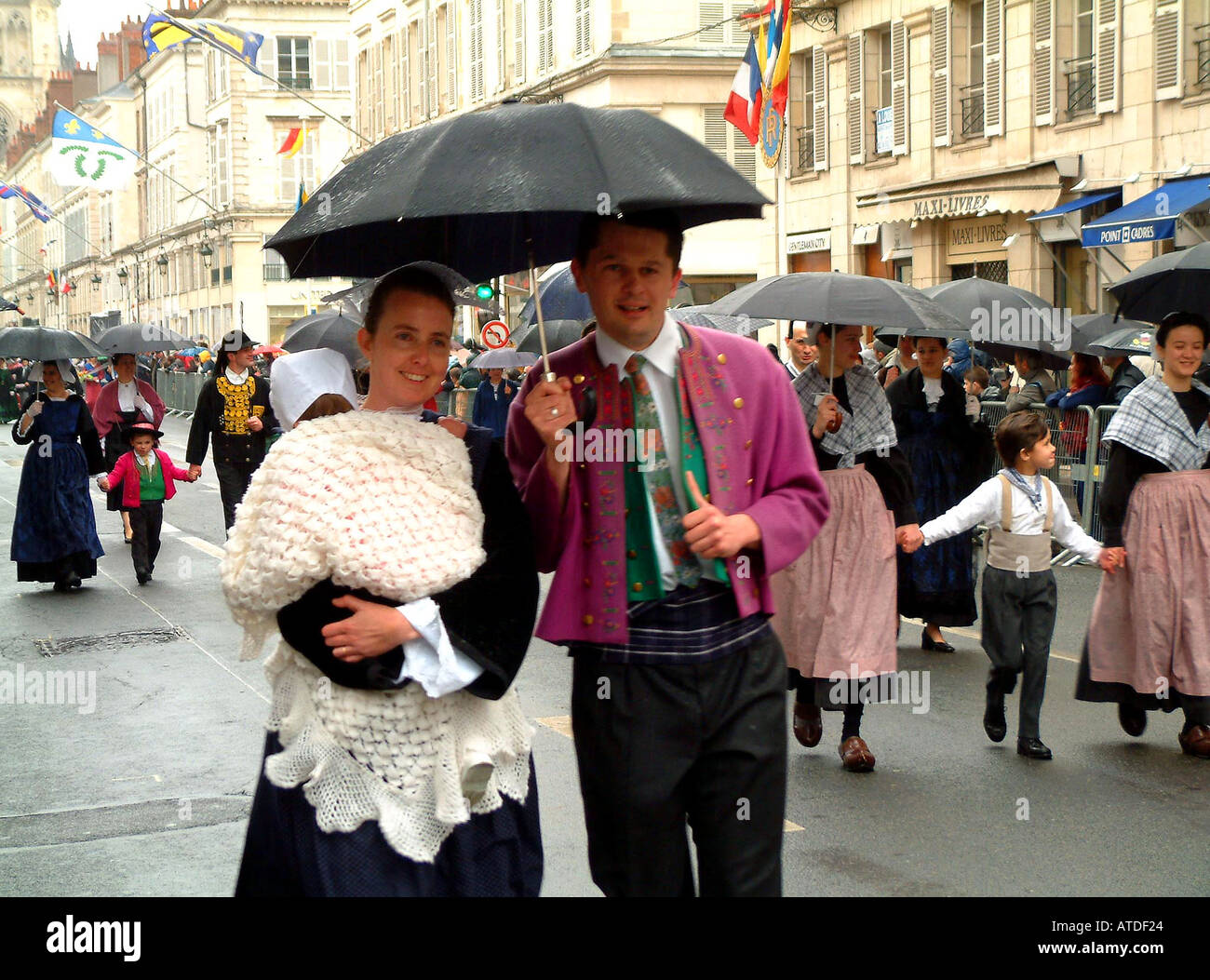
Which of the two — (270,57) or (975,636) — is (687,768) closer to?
(975,636)

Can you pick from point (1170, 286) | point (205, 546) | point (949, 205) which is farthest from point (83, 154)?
point (1170, 286)

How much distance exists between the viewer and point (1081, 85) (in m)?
22.4

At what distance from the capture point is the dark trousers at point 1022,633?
720cm

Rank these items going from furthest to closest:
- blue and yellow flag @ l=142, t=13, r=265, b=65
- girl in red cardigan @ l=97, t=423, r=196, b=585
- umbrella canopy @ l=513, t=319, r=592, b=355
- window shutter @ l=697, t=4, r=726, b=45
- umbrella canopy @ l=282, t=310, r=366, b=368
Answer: window shutter @ l=697, t=4, r=726, b=45 < blue and yellow flag @ l=142, t=13, r=265, b=65 < umbrella canopy @ l=513, t=319, r=592, b=355 < girl in red cardigan @ l=97, t=423, r=196, b=585 < umbrella canopy @ l=282, t=310, r=366, b=368

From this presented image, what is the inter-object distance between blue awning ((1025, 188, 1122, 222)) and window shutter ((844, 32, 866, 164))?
6570 mm

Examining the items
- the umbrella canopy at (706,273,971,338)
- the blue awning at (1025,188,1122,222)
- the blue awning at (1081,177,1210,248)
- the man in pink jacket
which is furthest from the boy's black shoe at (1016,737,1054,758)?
the blue awning at (1025,188,1122,222)

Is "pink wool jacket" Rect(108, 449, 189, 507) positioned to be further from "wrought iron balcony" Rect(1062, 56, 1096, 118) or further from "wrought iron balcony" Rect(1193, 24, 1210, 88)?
"wrought iron balcony" Rect(1062, 56, 1096, 118)

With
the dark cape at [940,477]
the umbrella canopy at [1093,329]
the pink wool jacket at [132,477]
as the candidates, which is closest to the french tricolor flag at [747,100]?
the umbrella canopy at [1093,329]

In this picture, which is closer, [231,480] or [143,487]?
[143,487]

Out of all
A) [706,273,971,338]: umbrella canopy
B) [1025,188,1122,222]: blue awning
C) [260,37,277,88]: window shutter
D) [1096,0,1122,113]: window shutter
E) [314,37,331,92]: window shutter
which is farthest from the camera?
[314,37,331,92]: window shutter

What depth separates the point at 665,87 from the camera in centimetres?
3722

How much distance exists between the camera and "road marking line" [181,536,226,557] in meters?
15.1

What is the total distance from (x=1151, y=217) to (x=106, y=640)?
40.4 ft

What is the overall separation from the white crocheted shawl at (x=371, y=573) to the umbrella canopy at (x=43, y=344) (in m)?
11.6
